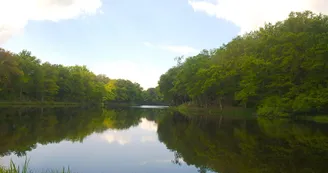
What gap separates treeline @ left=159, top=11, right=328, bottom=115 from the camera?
3622 cm

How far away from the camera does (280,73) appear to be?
1597 inches

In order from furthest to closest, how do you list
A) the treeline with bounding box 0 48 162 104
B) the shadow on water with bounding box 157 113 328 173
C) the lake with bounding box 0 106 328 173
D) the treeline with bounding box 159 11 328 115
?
the treeline with bounding box 0 48 162 104 → the treeline with bounding box 159 11 328 115 → the shadow on water with bounding box 157 113 328 173 → the lake with bounding box 0 106 328 173

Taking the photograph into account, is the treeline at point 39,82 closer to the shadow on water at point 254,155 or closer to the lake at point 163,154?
the lake at point 163,154

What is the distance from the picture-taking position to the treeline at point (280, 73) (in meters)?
36.2

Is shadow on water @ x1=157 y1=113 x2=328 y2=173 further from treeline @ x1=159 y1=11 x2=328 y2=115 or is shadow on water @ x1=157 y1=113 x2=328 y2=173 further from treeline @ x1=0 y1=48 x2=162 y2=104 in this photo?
treeline @ x1=0 y1=48 x2=162 y2=104

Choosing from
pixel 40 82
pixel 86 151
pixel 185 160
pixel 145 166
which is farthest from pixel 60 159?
pixel 40 82

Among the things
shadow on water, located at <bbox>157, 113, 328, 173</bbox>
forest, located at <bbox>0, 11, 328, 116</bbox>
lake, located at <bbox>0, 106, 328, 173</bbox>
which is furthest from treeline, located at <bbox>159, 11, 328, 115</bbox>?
lake, located at <bbox>0, 106, 328, 173</bbox>

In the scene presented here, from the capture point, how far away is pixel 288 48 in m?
40.6

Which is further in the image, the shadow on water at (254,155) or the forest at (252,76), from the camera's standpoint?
the forest at (252,76)

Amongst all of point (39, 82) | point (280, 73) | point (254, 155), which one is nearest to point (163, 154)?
point (254, 155)

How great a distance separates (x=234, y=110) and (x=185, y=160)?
3979cm

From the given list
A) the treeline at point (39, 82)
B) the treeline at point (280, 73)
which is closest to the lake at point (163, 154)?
the treeline at point (280, 73)

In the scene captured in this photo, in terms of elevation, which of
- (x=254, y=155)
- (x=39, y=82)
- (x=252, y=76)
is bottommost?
(x=254, y=155)

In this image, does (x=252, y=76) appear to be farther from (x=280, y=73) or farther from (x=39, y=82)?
(x=39, y=82)
